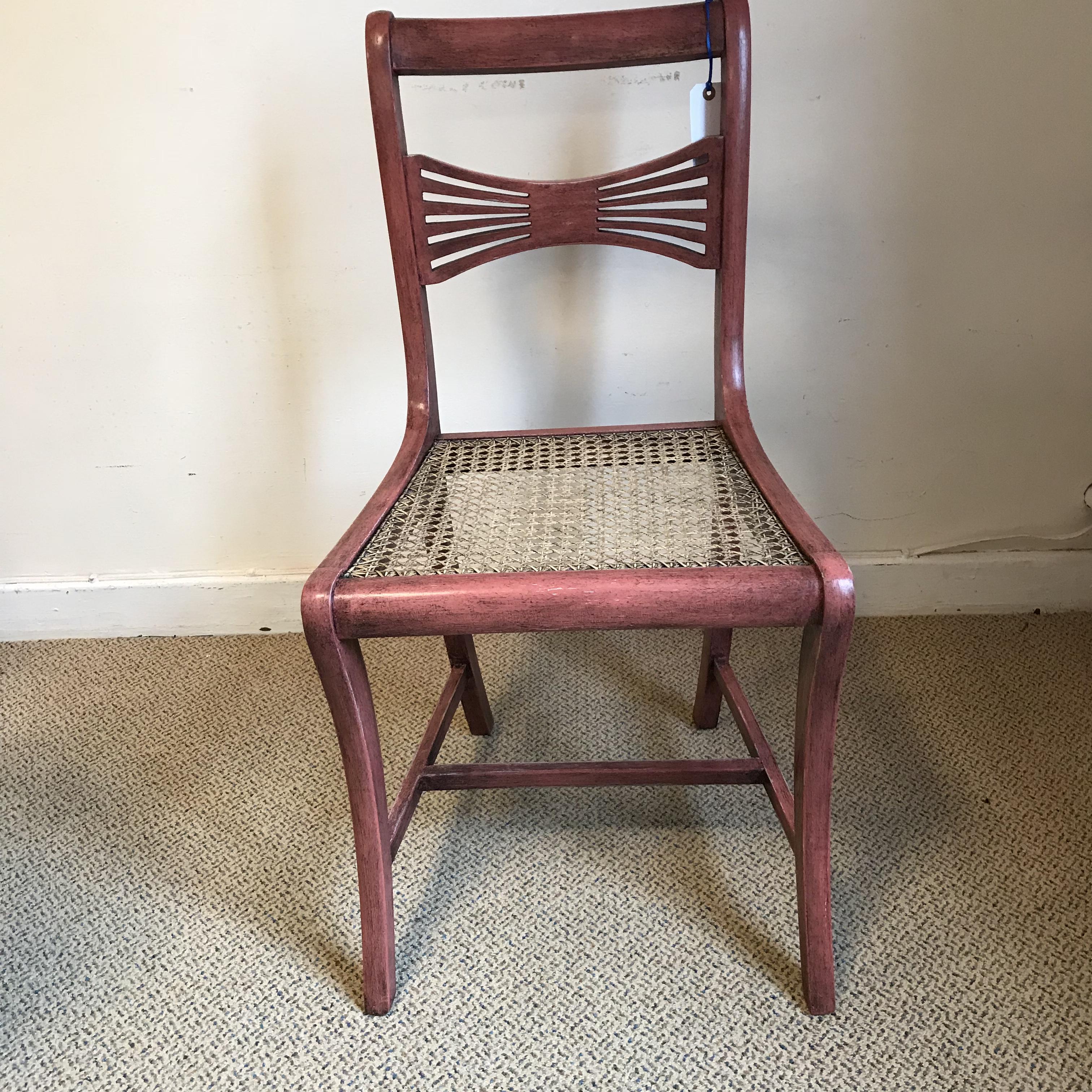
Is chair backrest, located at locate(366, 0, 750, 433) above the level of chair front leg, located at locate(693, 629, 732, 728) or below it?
above

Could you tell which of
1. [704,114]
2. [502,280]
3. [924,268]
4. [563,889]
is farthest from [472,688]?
[924,268]

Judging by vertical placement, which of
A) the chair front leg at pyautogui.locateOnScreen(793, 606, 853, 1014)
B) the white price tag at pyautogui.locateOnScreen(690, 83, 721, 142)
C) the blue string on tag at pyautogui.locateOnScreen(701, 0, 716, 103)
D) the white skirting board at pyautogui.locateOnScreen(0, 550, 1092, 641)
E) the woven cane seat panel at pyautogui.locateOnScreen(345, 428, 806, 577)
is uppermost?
the blue string on tag at pyautogui.locateOnScreen(701, 0, 716, 103)

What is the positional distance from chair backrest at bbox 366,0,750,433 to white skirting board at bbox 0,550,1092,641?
588 mm

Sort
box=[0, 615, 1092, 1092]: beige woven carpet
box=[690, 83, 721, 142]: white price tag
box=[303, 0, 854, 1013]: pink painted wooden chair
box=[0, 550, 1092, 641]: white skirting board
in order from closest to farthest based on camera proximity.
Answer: box=[303, 0, 854, 1013]: pink painted wooden chair < box=[0, 615, 1092, 1092]: beige woven carpet < box=[690, 83, 721, 142]: white price tag < box=[0, 550, 1092, 641]: white skirting board

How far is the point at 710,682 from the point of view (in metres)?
1.08

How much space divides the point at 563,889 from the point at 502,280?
2.54ft

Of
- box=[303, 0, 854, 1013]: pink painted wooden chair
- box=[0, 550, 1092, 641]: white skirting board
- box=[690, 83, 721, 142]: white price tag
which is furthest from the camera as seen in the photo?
box=[0, 550, 1092, 641]: white skirting board

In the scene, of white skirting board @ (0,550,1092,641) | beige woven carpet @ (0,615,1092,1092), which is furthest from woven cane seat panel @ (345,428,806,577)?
white skirting board @ (0,550,1092,641)

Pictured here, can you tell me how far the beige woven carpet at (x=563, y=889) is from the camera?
74cm

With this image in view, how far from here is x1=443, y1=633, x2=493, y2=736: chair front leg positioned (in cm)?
105

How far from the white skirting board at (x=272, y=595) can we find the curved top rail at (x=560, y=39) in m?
0.79

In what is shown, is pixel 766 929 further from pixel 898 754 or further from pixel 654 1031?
pixel 898 754

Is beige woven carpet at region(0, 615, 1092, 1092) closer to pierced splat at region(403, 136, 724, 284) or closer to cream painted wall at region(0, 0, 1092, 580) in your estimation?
cream painted wall at region(0, 0, 1092, 580)

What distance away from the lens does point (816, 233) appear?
1.13m
